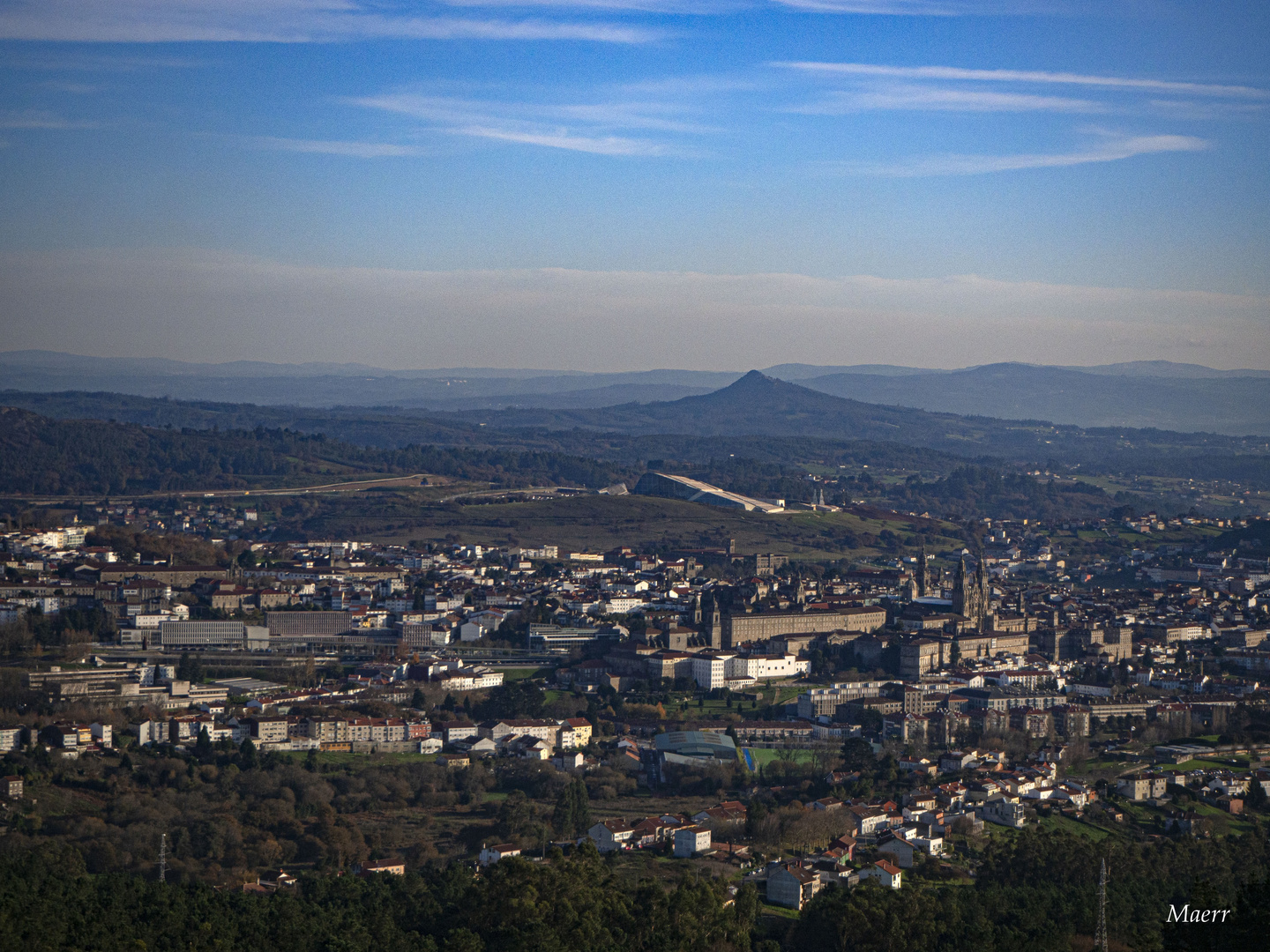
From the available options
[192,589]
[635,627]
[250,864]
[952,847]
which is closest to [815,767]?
[952,847]

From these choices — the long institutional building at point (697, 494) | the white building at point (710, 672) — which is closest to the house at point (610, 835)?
the white building at point (710, 672)

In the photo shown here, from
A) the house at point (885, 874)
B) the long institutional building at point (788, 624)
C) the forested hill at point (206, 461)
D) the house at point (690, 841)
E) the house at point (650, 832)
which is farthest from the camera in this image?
the forested hill at point (206, 461)

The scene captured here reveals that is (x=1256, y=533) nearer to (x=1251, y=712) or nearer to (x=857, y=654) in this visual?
(x=857, y=654)

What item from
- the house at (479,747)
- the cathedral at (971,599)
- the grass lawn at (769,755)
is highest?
the cathedral at (971,599)

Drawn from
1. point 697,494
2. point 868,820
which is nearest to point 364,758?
point 868,820

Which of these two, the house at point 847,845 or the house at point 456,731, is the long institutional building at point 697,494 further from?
the house at point 847,845

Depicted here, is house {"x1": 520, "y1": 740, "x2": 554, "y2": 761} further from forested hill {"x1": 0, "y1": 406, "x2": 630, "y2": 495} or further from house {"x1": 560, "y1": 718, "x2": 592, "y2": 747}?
forested hill {"x1": 0, "y1": 406, "x2": 630, "y2": 495}
